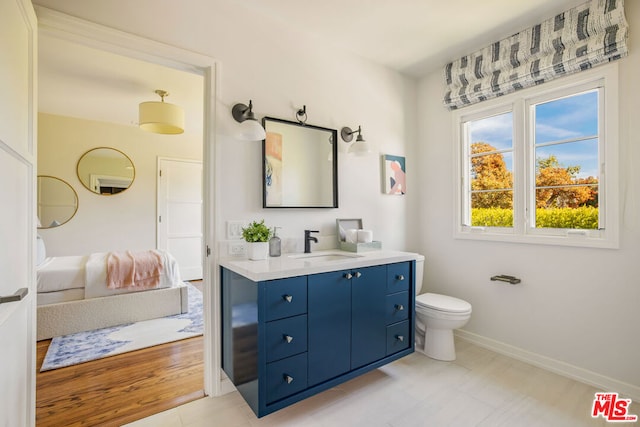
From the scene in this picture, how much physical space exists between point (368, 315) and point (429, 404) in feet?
2.03

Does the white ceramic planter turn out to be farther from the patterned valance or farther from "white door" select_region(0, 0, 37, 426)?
the patterned valance

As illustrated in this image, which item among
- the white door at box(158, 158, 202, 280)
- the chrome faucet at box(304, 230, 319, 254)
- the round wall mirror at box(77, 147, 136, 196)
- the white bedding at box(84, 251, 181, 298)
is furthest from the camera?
the white door at box(158, 158, 202, 280)

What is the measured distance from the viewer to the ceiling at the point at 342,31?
1.94 metres

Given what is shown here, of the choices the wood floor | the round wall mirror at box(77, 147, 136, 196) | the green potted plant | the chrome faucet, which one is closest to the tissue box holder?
the chrome faucet

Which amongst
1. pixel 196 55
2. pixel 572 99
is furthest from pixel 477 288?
pixel 196 55

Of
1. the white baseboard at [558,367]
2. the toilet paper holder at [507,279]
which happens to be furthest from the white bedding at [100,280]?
the toilet paper holder at [507,279]

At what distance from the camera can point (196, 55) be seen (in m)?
1.81

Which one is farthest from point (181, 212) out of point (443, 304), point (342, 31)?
point (443, 304)

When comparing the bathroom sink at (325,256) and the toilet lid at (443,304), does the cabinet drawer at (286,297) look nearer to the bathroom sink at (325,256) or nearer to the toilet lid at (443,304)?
the bathroom sink at (325,256)

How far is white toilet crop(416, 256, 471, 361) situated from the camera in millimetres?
2225

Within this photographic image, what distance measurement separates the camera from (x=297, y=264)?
1696 millimetres

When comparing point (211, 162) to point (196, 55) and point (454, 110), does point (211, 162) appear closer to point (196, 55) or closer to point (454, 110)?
point (196, 55)

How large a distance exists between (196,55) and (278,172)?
87 centimetres

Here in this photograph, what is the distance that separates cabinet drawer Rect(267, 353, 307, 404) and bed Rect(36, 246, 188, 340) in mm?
2258
